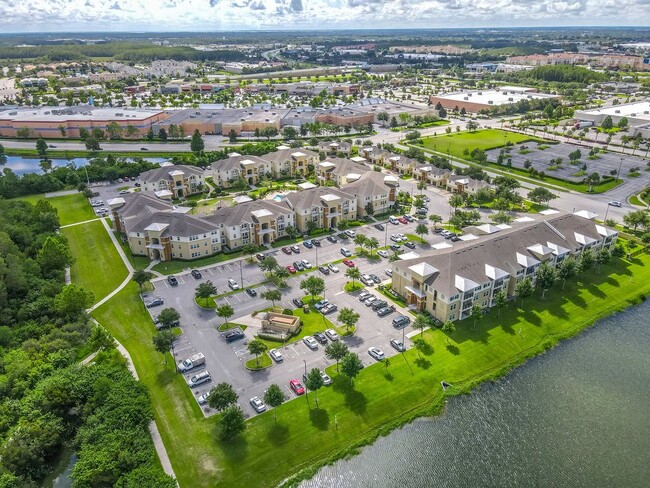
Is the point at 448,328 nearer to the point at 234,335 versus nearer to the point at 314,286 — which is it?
the point at 314,286

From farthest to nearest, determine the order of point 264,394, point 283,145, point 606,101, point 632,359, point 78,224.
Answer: point 606,101
point 283,145
point 78,224
point 632,359
point 264,394

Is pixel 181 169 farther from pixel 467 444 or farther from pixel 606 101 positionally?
pixel 606 101

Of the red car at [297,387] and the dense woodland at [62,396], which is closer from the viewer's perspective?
the dense woodland at [62,396]

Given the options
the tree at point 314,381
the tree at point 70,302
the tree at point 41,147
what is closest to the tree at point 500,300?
the tree at point 314,381

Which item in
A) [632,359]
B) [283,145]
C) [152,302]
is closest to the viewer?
[632,359]

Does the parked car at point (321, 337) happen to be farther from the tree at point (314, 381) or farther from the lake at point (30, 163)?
the lake at point (30, 163)

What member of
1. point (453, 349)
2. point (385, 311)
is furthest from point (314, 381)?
point (453, 349)

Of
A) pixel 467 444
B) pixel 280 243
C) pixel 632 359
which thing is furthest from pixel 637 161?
pixel 467 444
